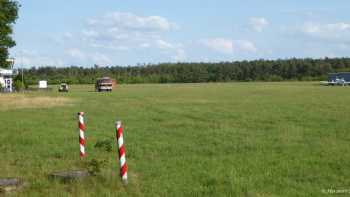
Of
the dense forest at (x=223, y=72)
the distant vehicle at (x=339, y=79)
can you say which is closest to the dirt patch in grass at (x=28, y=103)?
the distant vehicle at (x=339, y=79)

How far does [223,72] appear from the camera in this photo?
541 feet

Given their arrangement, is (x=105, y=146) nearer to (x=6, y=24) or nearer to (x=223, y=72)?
(x=6, y=24)

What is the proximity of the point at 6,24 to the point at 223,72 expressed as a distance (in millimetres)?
119929

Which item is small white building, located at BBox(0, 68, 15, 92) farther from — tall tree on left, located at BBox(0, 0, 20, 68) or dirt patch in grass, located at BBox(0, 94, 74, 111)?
dirt patch in grass, located at BBox(0, 94, 74, 111)

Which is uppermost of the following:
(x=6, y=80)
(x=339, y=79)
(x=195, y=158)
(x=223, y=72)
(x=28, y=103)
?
(x=223, y=72)

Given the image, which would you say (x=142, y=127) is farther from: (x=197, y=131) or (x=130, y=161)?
(x=130, y=161)

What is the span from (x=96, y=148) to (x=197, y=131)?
4.68 meters

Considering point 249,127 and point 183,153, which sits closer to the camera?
point 183,153

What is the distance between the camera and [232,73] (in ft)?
535

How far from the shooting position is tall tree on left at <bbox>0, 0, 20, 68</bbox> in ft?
162

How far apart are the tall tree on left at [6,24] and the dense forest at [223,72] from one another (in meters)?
83.0

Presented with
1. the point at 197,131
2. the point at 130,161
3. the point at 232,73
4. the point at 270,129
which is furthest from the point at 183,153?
the point at 232,73

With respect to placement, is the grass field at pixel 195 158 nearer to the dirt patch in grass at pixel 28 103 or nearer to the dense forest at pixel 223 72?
the dirt patch in grass at pixel 28 103

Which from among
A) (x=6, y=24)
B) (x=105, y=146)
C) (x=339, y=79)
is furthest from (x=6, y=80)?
(x=105, y=146)
